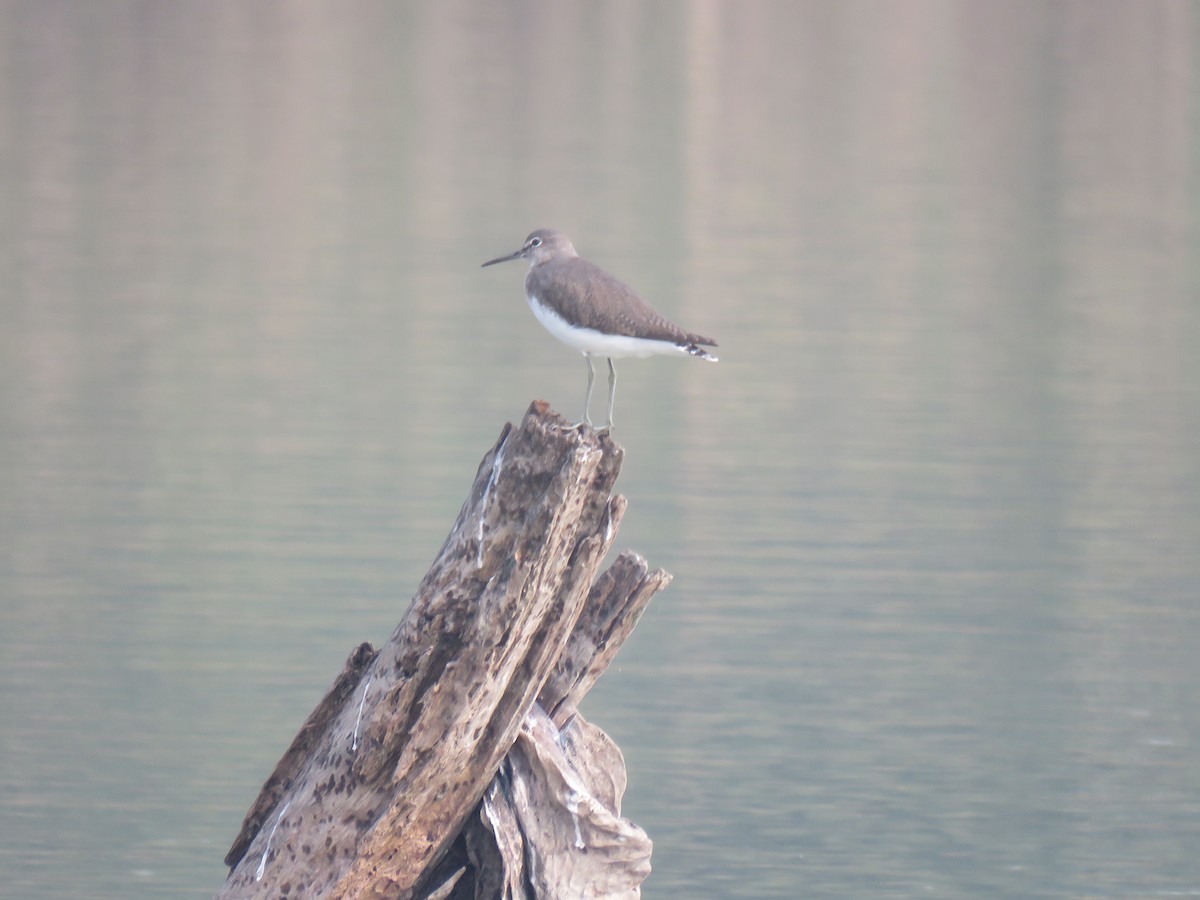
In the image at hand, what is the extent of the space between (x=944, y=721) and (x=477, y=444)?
5089 mm

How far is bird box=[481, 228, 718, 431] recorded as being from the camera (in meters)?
5.86

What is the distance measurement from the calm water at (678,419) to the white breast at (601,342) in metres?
2.40

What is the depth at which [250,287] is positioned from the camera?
63.8 ft

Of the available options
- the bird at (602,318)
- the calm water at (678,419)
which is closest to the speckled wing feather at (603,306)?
the bird at (602,318)

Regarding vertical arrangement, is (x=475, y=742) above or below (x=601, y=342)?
below

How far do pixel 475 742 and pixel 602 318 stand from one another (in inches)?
52.2

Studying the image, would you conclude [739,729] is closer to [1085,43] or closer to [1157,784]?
[1157,784]

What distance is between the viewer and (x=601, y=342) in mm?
5922

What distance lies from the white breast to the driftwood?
80cm

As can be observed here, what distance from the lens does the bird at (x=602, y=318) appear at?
231 inches

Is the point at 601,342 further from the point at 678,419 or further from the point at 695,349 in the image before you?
the point at 678,419

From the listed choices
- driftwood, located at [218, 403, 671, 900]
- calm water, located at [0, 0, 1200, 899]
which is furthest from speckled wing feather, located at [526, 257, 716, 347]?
calm water, located at [0, 0, 1200, 899]

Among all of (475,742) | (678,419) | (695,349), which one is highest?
(695,349)

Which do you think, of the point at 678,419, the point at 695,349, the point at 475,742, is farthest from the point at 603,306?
the point at 678,419
